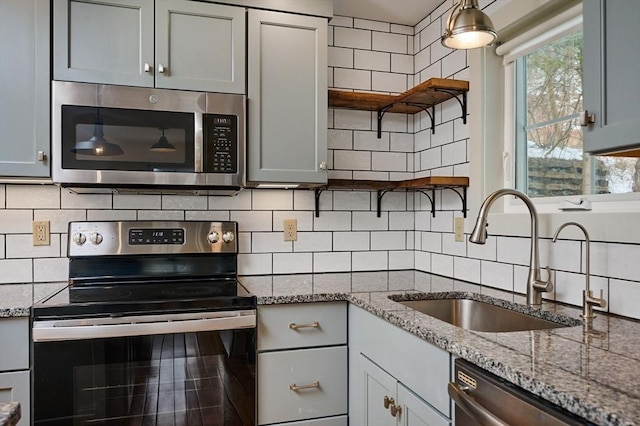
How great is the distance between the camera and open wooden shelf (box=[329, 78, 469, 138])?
213cm

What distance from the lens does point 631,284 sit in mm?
1436

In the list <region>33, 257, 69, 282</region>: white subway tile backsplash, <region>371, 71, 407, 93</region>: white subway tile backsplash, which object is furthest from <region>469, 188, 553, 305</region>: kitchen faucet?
<region>33, 257, 69, 282</region>: white subway tile backsplash

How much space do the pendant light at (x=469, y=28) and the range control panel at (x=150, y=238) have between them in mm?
1313

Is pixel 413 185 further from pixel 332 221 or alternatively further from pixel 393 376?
pixel 393 376

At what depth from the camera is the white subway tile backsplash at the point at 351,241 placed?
252 cm

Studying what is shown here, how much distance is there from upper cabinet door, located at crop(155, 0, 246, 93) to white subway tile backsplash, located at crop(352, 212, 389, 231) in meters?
0.94

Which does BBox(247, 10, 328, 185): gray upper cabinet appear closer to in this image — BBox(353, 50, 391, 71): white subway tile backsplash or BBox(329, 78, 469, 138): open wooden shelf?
BBox(329, 78, 469, 138): open wooden shelf

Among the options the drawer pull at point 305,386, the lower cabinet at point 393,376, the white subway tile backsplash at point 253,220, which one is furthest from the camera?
the white subway tile backsplash at point 253,220

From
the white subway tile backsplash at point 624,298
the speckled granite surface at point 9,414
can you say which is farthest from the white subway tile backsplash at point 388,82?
the speckled granite surface at point 9,414

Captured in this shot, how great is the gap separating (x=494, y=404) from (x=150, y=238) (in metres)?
1.64

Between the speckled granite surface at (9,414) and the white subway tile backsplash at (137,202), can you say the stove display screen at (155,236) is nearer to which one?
the white subway tile backsplash at (137,202)

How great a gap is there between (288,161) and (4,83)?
1.15 metres

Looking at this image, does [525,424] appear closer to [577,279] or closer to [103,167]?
[577,279]

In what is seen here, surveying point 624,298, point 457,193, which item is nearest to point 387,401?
point 624,298
